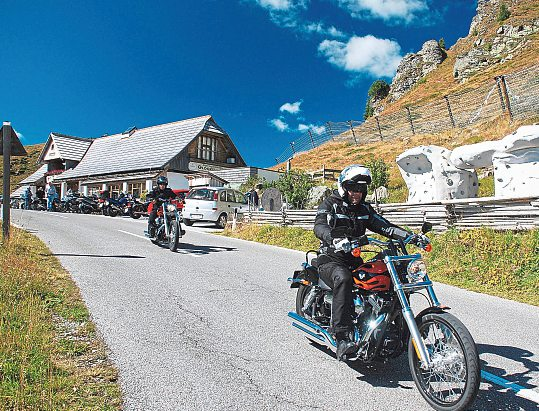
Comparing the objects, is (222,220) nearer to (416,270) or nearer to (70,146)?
(416,270)

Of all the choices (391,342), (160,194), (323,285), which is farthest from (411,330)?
(160,194)

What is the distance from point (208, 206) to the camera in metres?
21.0

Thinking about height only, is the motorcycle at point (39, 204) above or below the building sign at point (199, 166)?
below

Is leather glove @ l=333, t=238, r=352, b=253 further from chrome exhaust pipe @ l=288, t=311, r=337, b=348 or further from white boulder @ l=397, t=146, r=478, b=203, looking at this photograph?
white boulder @ l=397, t=146, r=478, b=203

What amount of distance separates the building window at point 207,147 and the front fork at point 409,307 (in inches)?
1580

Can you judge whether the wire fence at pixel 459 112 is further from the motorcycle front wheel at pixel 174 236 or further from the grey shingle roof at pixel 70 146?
the grey shingle roof at pixel 70 146

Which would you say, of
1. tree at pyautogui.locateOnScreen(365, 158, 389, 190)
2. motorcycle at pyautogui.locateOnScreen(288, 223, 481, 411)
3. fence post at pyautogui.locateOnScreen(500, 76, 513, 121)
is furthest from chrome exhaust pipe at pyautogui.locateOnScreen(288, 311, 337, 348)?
fence post at pyautogui.locateOnScreen(500, 76, 513, 121)

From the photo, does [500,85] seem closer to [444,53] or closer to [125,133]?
[125,133]

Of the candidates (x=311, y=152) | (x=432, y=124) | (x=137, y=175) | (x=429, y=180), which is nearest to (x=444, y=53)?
(x=311, y=152)

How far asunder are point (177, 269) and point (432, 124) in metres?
Result: 28.3

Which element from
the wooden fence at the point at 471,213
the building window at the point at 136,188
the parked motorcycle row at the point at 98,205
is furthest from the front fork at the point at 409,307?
the building window at the point at 136,188

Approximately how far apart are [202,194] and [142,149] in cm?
2595

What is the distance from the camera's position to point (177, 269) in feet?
29.7

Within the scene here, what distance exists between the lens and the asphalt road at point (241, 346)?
11.7 ft
